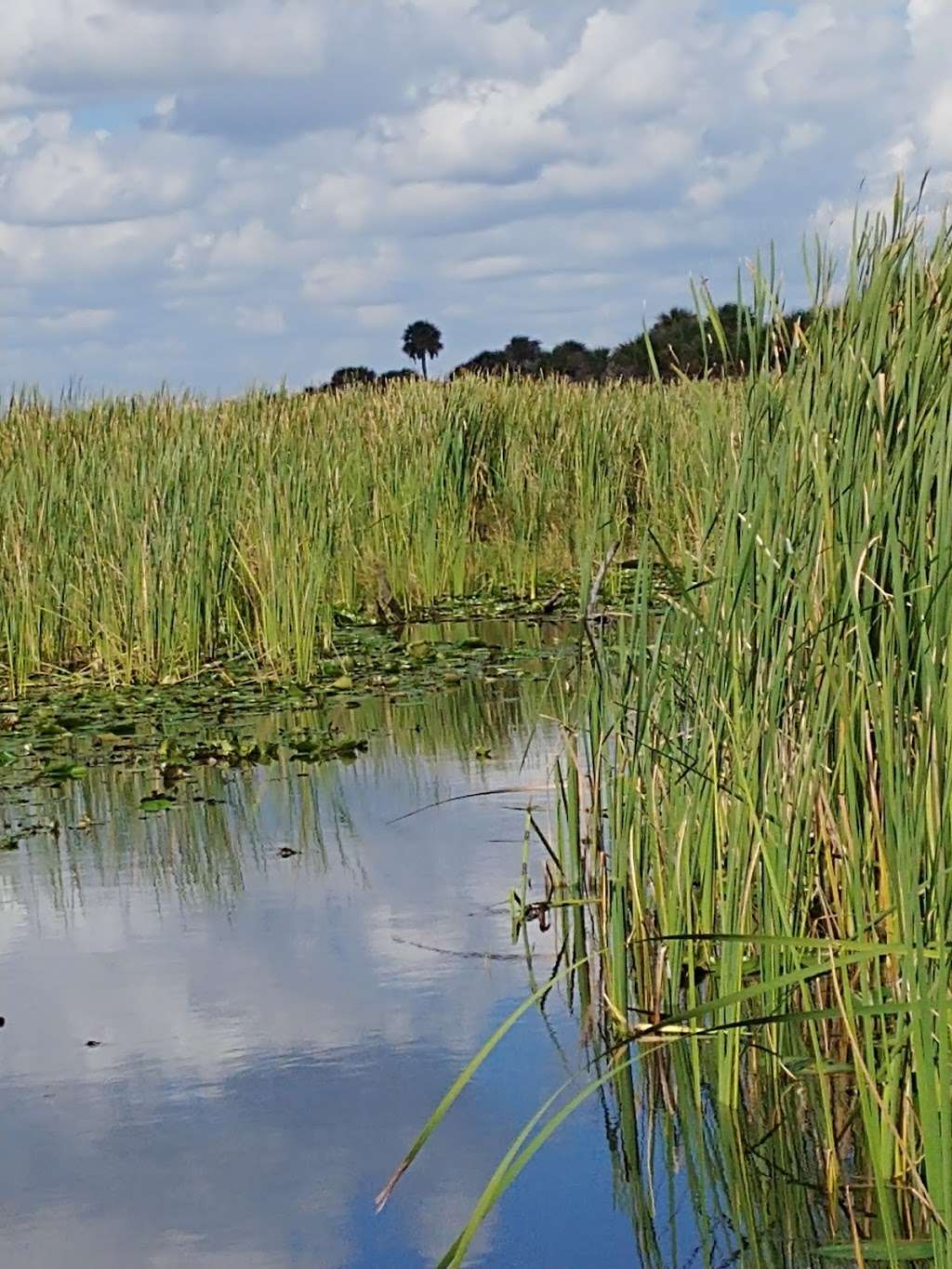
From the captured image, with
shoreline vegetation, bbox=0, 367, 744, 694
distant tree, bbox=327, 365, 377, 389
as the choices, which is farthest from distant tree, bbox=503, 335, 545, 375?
shoreline vegetation, bbox=0, 367, 744, 694

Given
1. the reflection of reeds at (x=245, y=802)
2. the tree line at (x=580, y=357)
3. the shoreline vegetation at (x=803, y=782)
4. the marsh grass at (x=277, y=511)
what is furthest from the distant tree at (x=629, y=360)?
the shoreline vegetation at (x=803, y=782)

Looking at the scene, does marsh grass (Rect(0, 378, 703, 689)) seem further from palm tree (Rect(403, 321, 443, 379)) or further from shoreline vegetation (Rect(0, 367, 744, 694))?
palm tree (Rect(403, 321, 443, 379))

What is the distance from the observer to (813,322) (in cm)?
357

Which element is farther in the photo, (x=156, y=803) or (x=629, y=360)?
(x=629, y=360)

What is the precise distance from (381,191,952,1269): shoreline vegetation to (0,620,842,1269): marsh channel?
0.10 m

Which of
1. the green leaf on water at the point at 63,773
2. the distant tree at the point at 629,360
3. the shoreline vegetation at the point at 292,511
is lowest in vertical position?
the green leaf on water at the point at 63,773

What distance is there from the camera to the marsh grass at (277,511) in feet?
27.1

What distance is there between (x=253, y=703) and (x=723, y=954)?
15.9ft

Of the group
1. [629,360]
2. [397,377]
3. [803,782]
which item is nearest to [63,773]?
[803,782]

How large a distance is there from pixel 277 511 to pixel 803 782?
225 inches

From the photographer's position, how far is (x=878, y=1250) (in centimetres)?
259

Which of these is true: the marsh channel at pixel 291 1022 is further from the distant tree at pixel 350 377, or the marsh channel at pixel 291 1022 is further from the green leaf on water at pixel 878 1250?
the distant tree at pixel 350 377

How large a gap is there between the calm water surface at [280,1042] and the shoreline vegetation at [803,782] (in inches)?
5.9

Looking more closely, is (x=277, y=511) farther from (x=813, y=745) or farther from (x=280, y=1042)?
(x=813, y=745)
